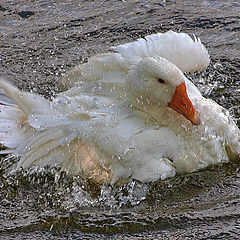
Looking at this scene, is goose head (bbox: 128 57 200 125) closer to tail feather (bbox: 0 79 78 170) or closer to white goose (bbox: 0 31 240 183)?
white goose (bbox: 0 31 240 183)

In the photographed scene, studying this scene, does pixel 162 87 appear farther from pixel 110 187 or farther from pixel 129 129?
pixel 110 187

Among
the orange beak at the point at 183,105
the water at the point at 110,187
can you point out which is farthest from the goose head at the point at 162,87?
the water at the point at 110,187

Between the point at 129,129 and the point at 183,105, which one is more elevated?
the point at 183,105

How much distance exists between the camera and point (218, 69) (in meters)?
6.15

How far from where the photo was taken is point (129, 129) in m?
4.27

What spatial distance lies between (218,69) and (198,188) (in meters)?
2.27

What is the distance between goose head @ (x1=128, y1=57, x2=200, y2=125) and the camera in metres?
4.25

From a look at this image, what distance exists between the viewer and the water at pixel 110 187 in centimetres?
384

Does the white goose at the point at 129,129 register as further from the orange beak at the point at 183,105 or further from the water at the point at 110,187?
the water at the point at 110,187

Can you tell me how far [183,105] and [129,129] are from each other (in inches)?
19.6

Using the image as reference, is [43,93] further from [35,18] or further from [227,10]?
[227,10]

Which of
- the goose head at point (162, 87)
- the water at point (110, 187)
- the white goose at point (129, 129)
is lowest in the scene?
the water at point (110, 187)

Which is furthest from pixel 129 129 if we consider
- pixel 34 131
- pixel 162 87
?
pixel 34 131

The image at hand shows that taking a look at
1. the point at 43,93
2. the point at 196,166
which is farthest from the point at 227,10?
the point at 196,166
